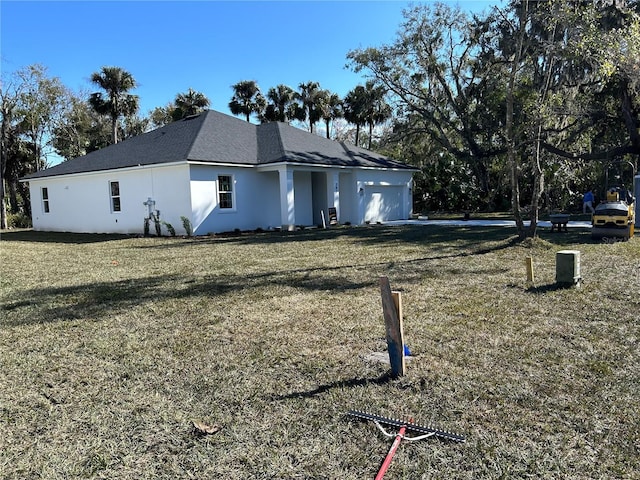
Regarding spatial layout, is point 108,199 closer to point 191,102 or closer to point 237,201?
point 237,201

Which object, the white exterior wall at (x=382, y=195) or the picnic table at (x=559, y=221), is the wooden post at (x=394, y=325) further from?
the white exterior wall at (x=382, y=195)

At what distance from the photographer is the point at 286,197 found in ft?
59.6

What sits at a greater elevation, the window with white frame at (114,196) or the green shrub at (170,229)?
the window with white frame at (114,196)

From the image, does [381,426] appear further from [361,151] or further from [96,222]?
[361,151]

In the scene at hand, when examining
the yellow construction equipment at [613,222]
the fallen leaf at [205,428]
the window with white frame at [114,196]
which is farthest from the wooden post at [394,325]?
the window with white frame at [114,196]

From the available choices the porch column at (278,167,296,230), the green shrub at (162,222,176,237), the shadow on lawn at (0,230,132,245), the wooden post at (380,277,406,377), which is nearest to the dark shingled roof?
the porch column at (278,167,296,230)

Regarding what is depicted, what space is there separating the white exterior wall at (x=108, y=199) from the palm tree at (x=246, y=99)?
17.2 meters

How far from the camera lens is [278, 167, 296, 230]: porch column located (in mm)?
18109

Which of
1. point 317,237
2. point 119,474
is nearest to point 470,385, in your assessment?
point 119,474

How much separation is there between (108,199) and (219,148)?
210 inches

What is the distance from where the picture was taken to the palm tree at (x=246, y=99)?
35469mm

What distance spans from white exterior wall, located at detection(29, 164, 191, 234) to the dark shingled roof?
454 millimetres

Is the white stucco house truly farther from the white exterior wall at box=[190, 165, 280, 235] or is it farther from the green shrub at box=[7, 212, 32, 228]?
the green shrub at box=[7, 212, 32, 228]

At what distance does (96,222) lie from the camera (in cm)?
1972
